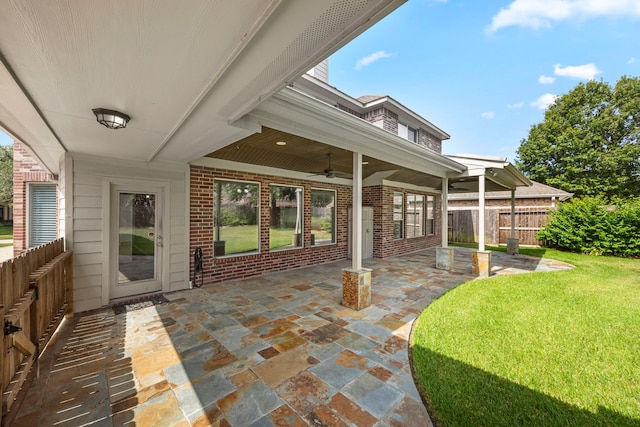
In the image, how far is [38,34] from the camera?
4.40 feet

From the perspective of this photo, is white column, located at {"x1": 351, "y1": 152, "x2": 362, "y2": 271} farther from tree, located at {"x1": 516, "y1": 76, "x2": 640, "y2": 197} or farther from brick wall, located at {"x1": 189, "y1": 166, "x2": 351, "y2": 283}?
tree, located at {"x1": 516, "y1": 76, "x2": 640, "y2": 197}

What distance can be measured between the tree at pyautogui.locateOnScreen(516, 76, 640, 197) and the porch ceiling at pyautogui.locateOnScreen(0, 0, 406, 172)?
26260 mm

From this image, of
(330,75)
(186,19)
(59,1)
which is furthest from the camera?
(330,75)

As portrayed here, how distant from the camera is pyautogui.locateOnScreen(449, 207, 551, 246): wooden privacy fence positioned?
12.0 meters

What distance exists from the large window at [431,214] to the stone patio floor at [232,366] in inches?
287

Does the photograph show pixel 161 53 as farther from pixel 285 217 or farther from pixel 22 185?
pixel 22 185

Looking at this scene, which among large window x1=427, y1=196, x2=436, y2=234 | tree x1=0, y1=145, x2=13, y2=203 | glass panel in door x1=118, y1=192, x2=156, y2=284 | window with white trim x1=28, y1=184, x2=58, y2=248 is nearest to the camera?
glass panel in door x1=118, y1=192, x2=156, y2=284

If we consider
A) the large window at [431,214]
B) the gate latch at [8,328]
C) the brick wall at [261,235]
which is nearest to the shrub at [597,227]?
the large window at [431,214]

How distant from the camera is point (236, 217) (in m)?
5.88

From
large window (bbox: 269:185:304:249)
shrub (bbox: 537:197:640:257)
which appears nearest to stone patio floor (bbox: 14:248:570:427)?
large window (bbox: 269:185:304:249)

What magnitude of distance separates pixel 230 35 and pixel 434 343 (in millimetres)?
3483

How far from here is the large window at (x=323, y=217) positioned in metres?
7.54

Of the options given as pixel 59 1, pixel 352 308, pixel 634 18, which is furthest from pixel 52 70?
pixel 634 18

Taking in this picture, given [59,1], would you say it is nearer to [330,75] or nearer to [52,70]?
[52,70]
